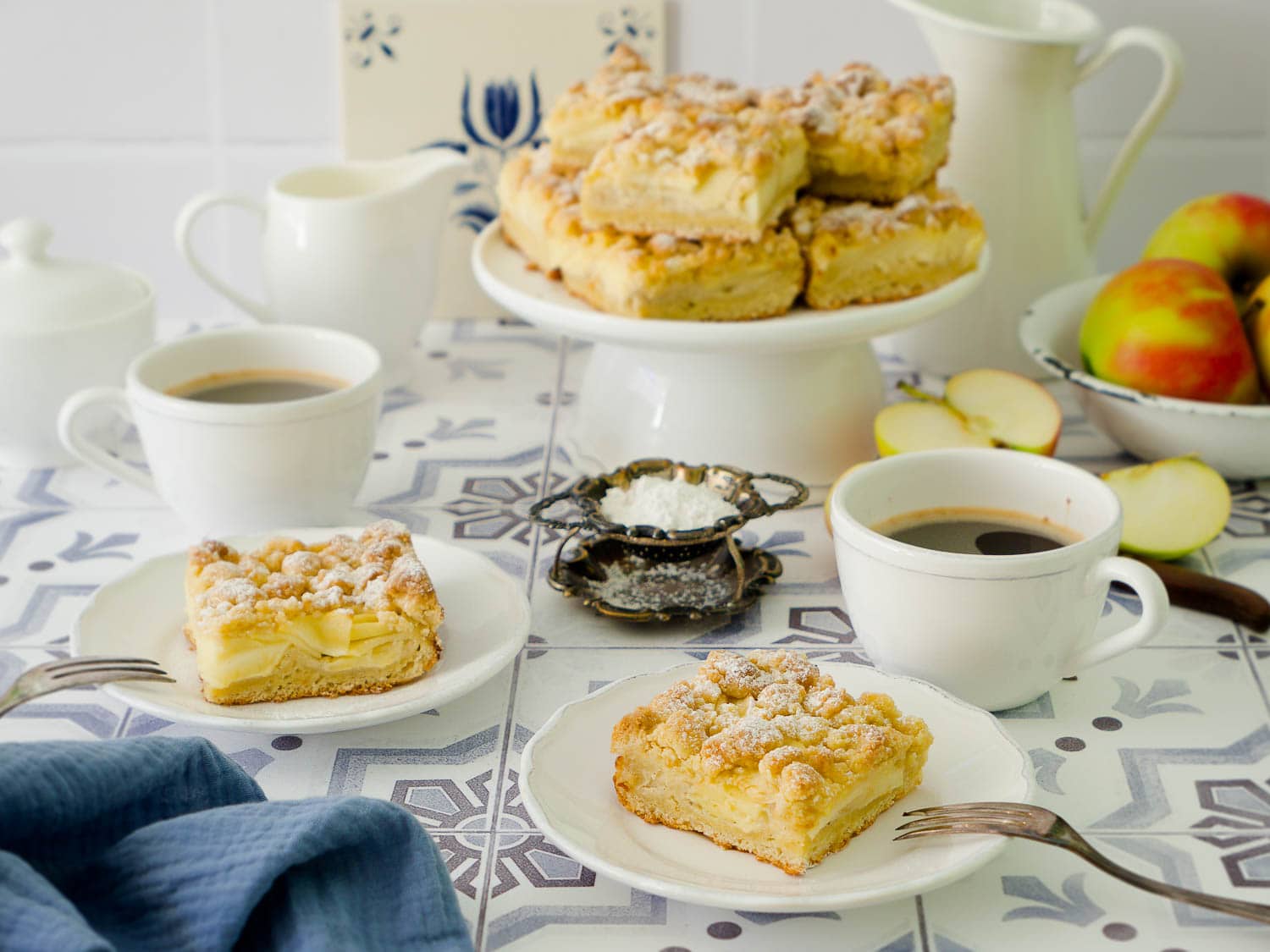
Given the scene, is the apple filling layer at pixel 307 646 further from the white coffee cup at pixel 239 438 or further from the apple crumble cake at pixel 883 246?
the apple crumble cake at pixel 883 246

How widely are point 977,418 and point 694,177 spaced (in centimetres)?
33

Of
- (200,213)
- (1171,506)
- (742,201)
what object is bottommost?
(1171,506)

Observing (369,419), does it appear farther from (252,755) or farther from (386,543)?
(252,755)

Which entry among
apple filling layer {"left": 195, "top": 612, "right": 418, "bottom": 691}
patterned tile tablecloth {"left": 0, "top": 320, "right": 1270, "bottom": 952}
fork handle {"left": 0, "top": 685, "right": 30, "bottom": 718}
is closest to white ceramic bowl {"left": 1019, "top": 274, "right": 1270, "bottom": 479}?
patterned tile tablecloth {"left": 0, "top": 320, "right": 1270, "bottom": 952}

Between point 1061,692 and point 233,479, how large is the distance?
649 mm

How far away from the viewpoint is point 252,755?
922 millimetres

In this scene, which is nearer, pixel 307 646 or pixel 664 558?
pixel 307 646

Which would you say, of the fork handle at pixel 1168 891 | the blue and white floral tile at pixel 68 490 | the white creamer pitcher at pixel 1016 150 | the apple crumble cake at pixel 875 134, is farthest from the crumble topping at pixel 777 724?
the white creamer pitcher at pixel 1016 150

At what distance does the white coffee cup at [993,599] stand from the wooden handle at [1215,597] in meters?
0.15

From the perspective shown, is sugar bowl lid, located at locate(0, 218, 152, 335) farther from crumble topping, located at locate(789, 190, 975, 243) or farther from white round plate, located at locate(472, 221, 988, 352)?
crumble topping, located at locate(789, 190, 975, 243)

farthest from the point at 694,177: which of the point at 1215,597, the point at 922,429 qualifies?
the point at 1215,597

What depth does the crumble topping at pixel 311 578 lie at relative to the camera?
3.05 feet

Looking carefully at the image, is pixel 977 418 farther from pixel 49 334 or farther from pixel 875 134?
pixel 49 334

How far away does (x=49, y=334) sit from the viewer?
50.9 inches
